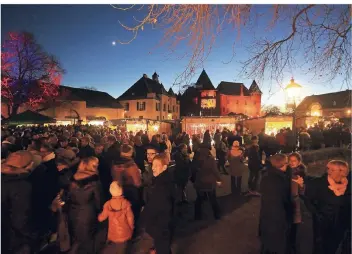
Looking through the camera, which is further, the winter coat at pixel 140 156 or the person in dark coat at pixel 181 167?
the winter coat at pixel 140 156

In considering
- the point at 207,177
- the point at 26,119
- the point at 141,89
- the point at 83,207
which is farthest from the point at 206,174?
the point at 141,89

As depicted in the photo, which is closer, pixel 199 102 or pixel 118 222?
pixel 118 222

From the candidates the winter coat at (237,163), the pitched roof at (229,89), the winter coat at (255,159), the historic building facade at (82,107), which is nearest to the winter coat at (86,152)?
the winter coat at (237,163)

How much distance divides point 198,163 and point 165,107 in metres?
42.2

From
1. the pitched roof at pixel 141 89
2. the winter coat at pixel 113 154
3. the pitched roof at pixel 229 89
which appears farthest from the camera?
the pitched roof at pixel 229 89

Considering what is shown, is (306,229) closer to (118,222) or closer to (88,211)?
(118,222)

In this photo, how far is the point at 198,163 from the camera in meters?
5.07

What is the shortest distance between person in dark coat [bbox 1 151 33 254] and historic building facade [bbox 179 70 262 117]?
154 feet

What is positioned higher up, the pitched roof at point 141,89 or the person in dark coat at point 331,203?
the pitched roof at point 141,89

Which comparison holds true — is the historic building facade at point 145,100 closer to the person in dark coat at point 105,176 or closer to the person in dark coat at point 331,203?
the person in dark coat at point 105,176

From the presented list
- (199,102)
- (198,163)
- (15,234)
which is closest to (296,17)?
(198,163)

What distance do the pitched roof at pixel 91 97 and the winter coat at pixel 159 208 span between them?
36072 millimetres

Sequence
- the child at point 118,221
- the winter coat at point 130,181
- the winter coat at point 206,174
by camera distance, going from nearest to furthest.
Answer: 1. the child at point 118,221
2. the winter coat at point 130,181
3. the winter coat at point 206,174

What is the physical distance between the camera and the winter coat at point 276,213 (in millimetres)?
3381
